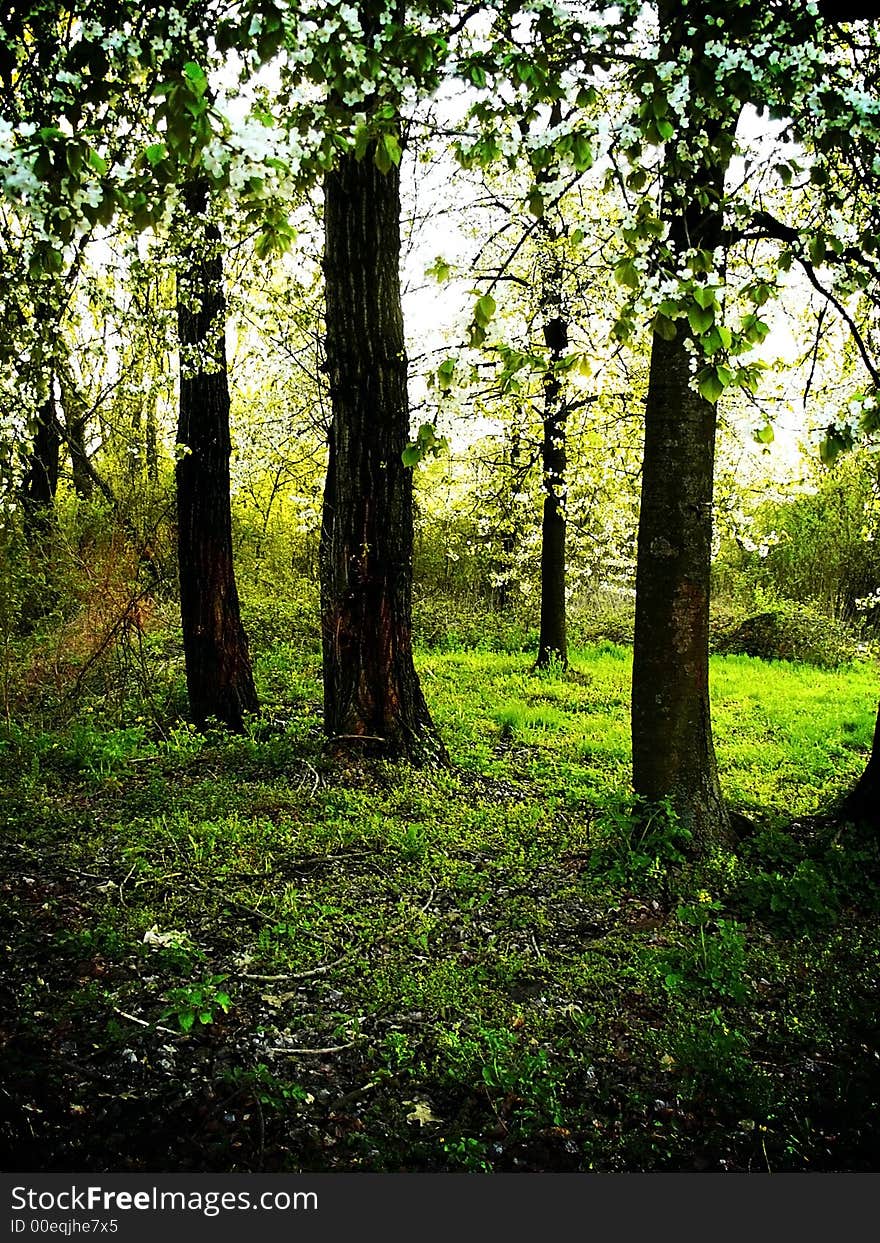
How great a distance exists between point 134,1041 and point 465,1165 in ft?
4.66

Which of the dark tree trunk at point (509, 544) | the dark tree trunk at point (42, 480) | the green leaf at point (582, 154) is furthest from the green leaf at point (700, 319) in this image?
the dark tree trunk at point (509, 544)

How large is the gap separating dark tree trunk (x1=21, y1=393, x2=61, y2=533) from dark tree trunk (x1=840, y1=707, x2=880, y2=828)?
7.13m

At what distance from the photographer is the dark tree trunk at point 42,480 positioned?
28.1 feet

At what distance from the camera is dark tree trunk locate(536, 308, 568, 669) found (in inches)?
430

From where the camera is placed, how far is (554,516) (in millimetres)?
12070

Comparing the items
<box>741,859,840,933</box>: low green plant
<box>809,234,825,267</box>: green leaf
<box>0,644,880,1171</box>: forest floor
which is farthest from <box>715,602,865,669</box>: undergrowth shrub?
<box>809,234,825,267</box>: green leaf

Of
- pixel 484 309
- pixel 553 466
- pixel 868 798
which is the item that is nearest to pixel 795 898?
pixel 868 798

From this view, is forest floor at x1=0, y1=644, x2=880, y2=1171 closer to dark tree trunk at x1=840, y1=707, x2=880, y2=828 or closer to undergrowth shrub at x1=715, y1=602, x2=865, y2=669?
dark tree trunk at x1=840, y1=707, x2=880, y2=828

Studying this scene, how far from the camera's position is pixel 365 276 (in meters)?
6.57

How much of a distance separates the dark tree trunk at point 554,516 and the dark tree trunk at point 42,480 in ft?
18.3

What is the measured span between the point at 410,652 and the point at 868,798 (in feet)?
11.0

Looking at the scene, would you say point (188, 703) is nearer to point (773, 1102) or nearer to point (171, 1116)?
point (171, 1116)

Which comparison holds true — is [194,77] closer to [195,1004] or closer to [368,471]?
[195,1004]

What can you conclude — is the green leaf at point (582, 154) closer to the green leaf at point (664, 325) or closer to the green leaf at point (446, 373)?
the green leaf at point (664, 325)
